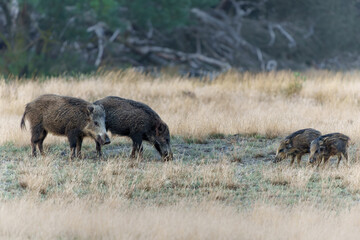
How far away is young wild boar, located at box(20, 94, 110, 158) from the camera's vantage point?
29.0 feet

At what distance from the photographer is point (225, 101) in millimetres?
15188

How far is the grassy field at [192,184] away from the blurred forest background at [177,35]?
10544 mm

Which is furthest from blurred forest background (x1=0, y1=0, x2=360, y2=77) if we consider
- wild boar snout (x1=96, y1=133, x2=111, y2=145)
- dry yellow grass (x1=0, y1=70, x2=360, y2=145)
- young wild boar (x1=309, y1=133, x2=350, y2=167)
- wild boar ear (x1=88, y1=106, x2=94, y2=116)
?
young wild boar (x1=309, y1=133, x2=350, y2=167)

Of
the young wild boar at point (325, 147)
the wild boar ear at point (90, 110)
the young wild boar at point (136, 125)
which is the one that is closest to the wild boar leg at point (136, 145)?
the young wild boar at point (136, 125)

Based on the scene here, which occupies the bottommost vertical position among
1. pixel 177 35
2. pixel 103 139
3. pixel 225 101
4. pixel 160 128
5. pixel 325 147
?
pixel 177 35

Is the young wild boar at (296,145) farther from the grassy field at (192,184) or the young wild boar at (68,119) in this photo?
the young wild boar at (68,119)

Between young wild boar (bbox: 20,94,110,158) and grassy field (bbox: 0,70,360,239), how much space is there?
0.38m

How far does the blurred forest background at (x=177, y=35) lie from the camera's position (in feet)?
80.4

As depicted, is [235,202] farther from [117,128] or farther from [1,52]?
[1,52]

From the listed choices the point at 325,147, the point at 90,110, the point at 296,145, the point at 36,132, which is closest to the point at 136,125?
the point at 90,110

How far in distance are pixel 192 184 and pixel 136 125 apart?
1.83m

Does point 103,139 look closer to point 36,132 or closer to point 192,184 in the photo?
point 36,132

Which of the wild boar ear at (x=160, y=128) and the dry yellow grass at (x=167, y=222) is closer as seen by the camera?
the dry yellow grass at (x=167, y=222)

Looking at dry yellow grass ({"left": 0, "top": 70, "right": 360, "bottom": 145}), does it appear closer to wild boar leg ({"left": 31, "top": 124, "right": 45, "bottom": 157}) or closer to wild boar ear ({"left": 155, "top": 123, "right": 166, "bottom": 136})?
wild boar leg ({"left": 31, "top": 124, "right": 45, "bottom": 157})
